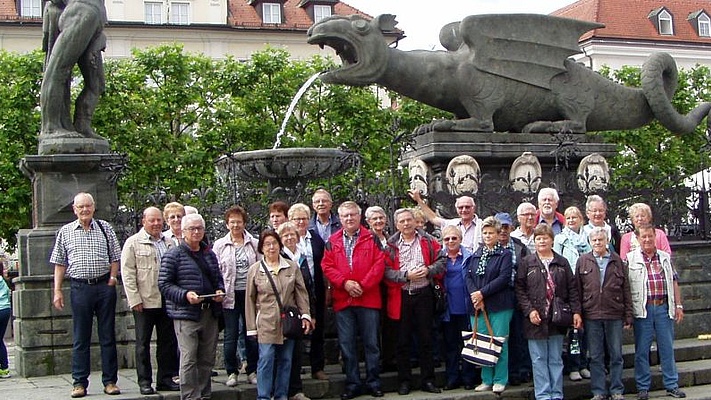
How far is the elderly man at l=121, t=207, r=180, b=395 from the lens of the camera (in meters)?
8.12

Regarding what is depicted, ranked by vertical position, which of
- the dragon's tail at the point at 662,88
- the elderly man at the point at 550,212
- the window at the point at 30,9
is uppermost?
the window at the point at 30,9

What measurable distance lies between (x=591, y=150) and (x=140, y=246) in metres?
6.67

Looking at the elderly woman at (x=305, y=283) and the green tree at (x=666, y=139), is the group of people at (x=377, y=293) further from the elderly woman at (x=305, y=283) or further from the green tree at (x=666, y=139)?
the green tree at (x=666, y=139)

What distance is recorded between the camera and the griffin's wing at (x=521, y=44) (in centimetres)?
1222

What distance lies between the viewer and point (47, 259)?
32.0 ft

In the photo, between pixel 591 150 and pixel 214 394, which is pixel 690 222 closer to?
pixel 591 150

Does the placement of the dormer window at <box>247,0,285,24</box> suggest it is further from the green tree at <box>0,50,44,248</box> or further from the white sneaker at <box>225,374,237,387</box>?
the white sneaker at <box>225,374,237,387</box>

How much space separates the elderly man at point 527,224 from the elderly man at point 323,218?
173 centimetres

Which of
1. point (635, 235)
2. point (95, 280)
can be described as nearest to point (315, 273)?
point (95, 280)

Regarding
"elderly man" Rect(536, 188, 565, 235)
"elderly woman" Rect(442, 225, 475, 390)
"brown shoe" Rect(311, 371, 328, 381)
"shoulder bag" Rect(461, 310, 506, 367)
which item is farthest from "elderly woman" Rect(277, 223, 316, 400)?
"elderly man" Rect(536, 188, 565, 235)

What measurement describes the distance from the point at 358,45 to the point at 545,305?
4.73 m

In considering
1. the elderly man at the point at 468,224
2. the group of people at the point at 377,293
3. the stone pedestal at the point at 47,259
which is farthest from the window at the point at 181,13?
the elderly man at the point at 468,224

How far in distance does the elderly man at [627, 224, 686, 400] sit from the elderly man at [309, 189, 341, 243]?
2798 mm

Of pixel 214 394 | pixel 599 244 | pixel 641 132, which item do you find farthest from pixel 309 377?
pixel 641 132
